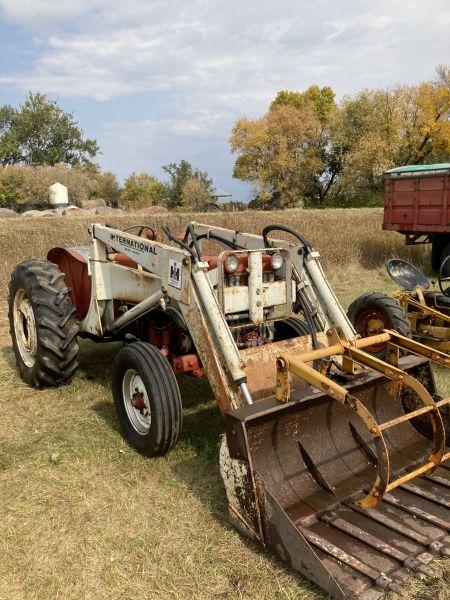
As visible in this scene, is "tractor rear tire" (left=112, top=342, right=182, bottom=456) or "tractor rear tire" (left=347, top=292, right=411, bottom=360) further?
"tractor rear tire" (left=347, top=292, right=411, bottom=360)

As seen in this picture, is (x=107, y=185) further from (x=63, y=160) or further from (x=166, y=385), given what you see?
(x=166, y=385)

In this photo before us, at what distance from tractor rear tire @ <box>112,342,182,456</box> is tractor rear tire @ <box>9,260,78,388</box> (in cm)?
101

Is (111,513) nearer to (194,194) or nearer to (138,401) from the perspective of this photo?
(138,401)

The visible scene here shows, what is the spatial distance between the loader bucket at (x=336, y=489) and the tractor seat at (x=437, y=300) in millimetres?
2567

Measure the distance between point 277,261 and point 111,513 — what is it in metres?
2.02

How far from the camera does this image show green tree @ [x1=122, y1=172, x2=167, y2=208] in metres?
50.0

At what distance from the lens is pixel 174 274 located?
12.3 feet

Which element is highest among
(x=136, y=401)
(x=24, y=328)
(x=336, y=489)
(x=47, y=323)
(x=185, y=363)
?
(x=47, y=323)

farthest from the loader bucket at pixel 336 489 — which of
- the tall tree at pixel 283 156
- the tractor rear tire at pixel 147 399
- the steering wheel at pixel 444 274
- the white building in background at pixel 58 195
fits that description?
the tall tree at pixel 283 156

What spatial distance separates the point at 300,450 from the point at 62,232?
28.6 ft

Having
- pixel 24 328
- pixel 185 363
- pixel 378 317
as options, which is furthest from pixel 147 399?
pixel 378 317

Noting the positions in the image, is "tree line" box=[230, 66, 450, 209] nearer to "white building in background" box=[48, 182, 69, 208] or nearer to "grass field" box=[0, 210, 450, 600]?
"white building in background" box=[48, 182, 69, 208]

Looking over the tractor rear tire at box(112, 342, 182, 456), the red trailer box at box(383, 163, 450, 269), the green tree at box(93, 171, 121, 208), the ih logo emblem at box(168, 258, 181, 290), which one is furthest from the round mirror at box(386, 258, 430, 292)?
the green tree at box(93, 171, 121, 208)

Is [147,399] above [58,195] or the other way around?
the other way around
